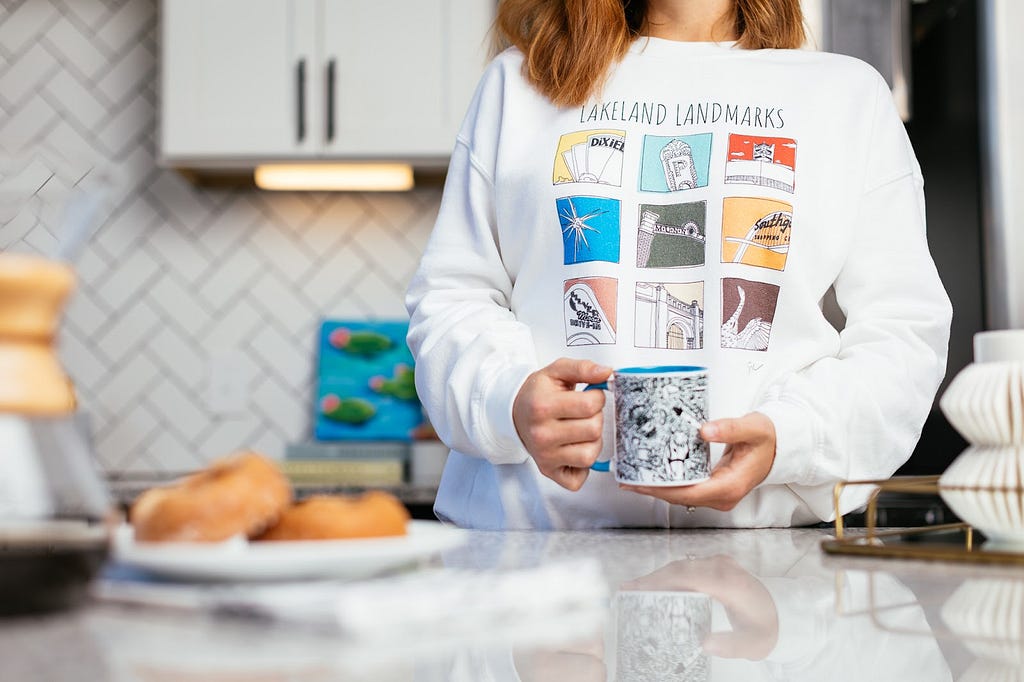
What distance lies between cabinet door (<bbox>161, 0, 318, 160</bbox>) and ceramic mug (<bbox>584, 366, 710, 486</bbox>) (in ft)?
5.85

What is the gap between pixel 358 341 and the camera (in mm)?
2617

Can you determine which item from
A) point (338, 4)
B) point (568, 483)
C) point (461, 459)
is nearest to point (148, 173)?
point (338, 4)

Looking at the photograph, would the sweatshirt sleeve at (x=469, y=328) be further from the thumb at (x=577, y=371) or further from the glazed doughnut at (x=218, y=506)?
the glazed doughnut at (x=218, y=506)

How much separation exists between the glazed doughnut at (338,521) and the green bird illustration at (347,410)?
83.9 inches

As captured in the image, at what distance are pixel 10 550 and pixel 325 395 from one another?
7.38 ft

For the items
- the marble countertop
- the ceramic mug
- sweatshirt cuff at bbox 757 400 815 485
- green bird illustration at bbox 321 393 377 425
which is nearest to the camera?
the marble countertop

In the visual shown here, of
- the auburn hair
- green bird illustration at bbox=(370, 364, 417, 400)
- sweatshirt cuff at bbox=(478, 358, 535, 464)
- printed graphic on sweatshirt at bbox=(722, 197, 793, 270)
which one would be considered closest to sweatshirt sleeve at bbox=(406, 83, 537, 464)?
sweatshirt cuff at bbox=(478, 358, 535, 464)

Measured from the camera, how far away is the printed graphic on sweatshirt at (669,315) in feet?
3.45

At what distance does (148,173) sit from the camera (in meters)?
2.69

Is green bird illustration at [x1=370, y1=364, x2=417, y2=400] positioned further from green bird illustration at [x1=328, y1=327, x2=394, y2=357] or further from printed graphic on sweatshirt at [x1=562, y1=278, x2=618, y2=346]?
printed graphic on sweatshirt at [x1=562, y1=278, x2=618, y2=346]

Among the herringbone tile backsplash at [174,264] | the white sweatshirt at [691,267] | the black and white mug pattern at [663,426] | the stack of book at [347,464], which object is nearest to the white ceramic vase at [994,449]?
the black and white mug pattern at [663,426]

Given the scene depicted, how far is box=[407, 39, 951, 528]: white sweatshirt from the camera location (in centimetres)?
103

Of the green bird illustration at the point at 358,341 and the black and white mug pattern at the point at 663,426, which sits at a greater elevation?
the green bird illustration at the point at 358,341

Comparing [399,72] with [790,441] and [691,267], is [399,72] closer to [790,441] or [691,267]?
[691,267]
